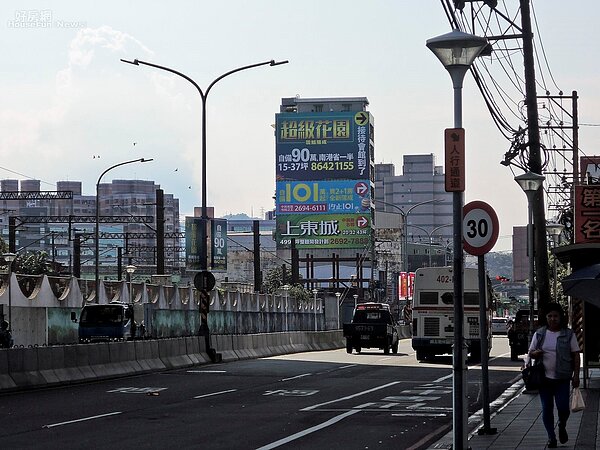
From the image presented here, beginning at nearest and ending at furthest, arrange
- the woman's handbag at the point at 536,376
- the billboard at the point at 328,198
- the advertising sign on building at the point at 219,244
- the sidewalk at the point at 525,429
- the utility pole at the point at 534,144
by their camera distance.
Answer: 1. the woman's handbag at the point at 536,376
2. the sidewalk at the point at 525,429
3. the utility pole at the point at 534,144
4. the advertising sign on building at the point at 219,244
5. the billboard at the point at 328,198

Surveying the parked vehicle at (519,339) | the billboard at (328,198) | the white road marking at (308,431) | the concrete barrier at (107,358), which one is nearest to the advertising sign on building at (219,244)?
the concrete barrier at (107,358)

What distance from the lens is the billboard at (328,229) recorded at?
143 meters

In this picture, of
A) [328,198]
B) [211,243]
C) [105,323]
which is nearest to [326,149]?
[328,198]

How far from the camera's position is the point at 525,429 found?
17.7 meters

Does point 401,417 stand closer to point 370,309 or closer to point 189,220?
point 370,309

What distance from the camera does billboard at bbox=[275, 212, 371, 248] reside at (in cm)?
14325

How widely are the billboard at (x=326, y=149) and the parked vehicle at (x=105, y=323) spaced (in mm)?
99722

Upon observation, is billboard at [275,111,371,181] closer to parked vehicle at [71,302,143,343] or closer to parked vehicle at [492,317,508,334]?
parked vehicle at [492,317,508,334]

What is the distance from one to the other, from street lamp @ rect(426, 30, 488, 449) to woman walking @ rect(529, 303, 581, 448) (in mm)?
1349

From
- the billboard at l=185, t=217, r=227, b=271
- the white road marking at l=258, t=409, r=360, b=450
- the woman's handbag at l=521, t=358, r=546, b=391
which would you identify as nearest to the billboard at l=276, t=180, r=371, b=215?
the billboard at l=185, t=217, r=227, b=271

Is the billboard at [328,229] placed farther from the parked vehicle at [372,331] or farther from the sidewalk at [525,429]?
the sidewalk at [525,429]

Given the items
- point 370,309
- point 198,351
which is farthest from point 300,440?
point 370,309

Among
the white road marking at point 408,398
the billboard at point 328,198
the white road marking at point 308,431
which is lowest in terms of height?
the white road marking at point 408,398

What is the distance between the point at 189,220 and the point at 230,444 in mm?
66630
